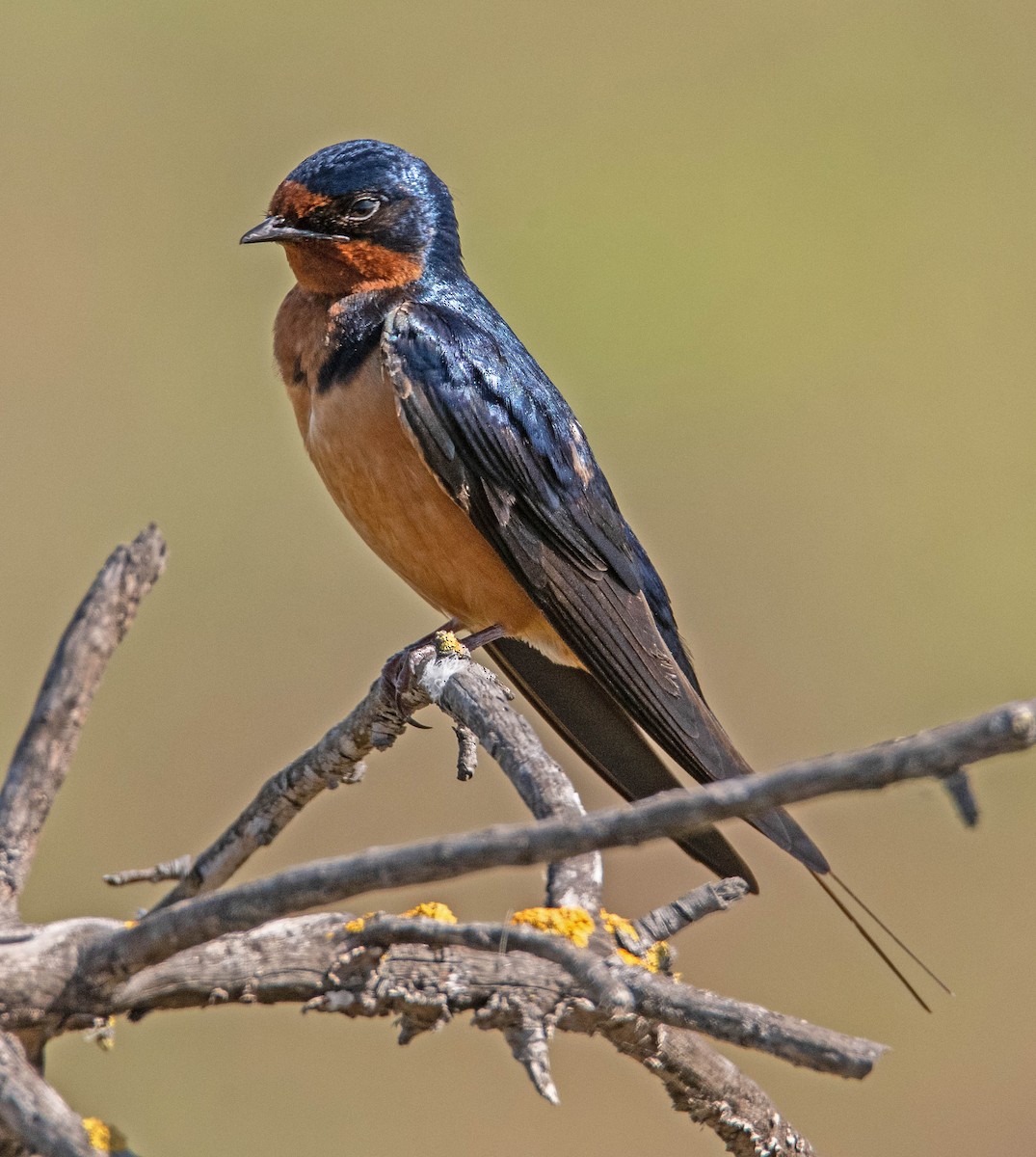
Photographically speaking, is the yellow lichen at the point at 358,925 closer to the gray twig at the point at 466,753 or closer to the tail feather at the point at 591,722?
the gray twig at the point at 466,753

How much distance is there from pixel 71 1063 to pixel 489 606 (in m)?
2.18

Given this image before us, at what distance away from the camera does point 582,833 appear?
88cm

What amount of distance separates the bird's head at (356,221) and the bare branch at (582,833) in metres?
1.53

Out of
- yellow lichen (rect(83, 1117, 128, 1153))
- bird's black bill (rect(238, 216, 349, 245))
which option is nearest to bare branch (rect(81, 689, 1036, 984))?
yellow lichen (rect(83, 1117, 128, 1153))

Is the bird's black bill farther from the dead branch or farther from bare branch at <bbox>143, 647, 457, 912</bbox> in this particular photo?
bare branch at <bbox>143, 647, 457, 912</bbox>

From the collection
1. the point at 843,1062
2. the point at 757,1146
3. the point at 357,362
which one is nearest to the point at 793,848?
the point at 757,1146

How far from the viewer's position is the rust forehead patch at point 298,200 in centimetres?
238

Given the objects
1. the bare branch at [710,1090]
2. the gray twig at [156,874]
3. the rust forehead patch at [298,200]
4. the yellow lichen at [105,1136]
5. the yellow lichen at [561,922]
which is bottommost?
the yellow lichen at [105,1136]

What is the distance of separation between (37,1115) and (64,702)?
0.83 m

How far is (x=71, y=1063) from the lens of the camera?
12.3 feet

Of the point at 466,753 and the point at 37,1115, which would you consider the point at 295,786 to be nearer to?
the point at 466,753

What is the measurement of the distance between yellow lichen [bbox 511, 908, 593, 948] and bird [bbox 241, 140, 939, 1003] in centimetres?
63

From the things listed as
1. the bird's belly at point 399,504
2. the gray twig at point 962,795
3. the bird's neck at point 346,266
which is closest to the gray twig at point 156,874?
the bird's belly at point 399,504

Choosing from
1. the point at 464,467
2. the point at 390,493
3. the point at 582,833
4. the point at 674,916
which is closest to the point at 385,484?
the point at 390,493
